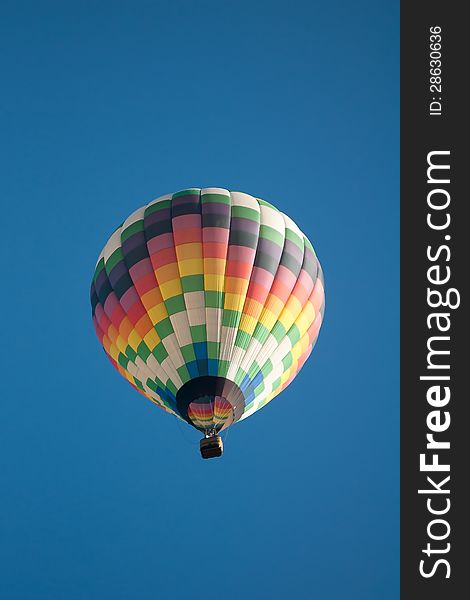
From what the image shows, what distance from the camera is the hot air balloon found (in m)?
18.3

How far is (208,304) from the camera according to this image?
60.6ft

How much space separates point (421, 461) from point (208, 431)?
396cm

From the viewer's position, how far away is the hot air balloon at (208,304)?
18.3m

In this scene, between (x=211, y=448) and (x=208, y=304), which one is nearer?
(x=211, y=448)

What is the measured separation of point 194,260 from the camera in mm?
18875

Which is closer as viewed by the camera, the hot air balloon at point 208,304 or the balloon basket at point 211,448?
the balloon basket at point 211,448

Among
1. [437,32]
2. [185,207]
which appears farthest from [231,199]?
[437,32]

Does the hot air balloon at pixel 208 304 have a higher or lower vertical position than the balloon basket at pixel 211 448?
higher

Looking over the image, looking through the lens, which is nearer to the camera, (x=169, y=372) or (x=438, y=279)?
(x=169, y=372)

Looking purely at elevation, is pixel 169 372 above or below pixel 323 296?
below

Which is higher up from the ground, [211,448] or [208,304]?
[208,304]

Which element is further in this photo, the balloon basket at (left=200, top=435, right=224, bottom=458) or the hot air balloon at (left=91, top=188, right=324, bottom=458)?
the hot air balloon at (left=91, top=188, right=324, bottom=458)

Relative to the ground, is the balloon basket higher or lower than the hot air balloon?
lower

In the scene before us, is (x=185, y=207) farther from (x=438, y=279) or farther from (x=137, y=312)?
(x=438, y=279)
